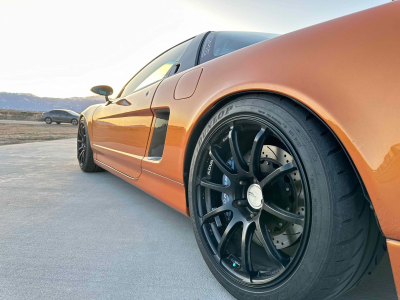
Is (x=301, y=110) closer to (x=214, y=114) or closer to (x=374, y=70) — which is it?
(x=374, y=70)

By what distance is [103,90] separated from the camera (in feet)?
11.1

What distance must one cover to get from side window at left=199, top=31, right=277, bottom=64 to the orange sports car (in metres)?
0.29

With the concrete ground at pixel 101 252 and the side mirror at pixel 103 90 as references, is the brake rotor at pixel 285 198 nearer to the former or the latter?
the concrete ground at pixel 101 252

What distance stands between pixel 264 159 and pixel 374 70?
1.80 ft

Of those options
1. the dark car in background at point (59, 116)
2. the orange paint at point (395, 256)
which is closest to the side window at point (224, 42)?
the orange paint at point (395, 256)

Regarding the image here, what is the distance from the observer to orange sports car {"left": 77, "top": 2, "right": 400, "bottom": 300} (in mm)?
741

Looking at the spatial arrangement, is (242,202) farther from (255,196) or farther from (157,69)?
(157,69)

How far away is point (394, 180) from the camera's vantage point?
70 cm

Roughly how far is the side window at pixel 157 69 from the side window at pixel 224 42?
29 centimetres

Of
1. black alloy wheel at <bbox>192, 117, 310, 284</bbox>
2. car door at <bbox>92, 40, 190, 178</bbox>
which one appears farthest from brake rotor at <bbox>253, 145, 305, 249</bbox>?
car door at <bbox>92, 40, 190, 178</bbox>

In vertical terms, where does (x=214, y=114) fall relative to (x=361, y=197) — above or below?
above

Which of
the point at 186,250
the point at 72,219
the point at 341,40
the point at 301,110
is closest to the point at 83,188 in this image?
the point at 72,219

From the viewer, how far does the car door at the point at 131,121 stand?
2.06 metres

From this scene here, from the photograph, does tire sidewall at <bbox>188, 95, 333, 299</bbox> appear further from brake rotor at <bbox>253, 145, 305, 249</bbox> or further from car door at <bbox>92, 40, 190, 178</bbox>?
car door at <bbox>92, 40, 190, 178</bbox>
